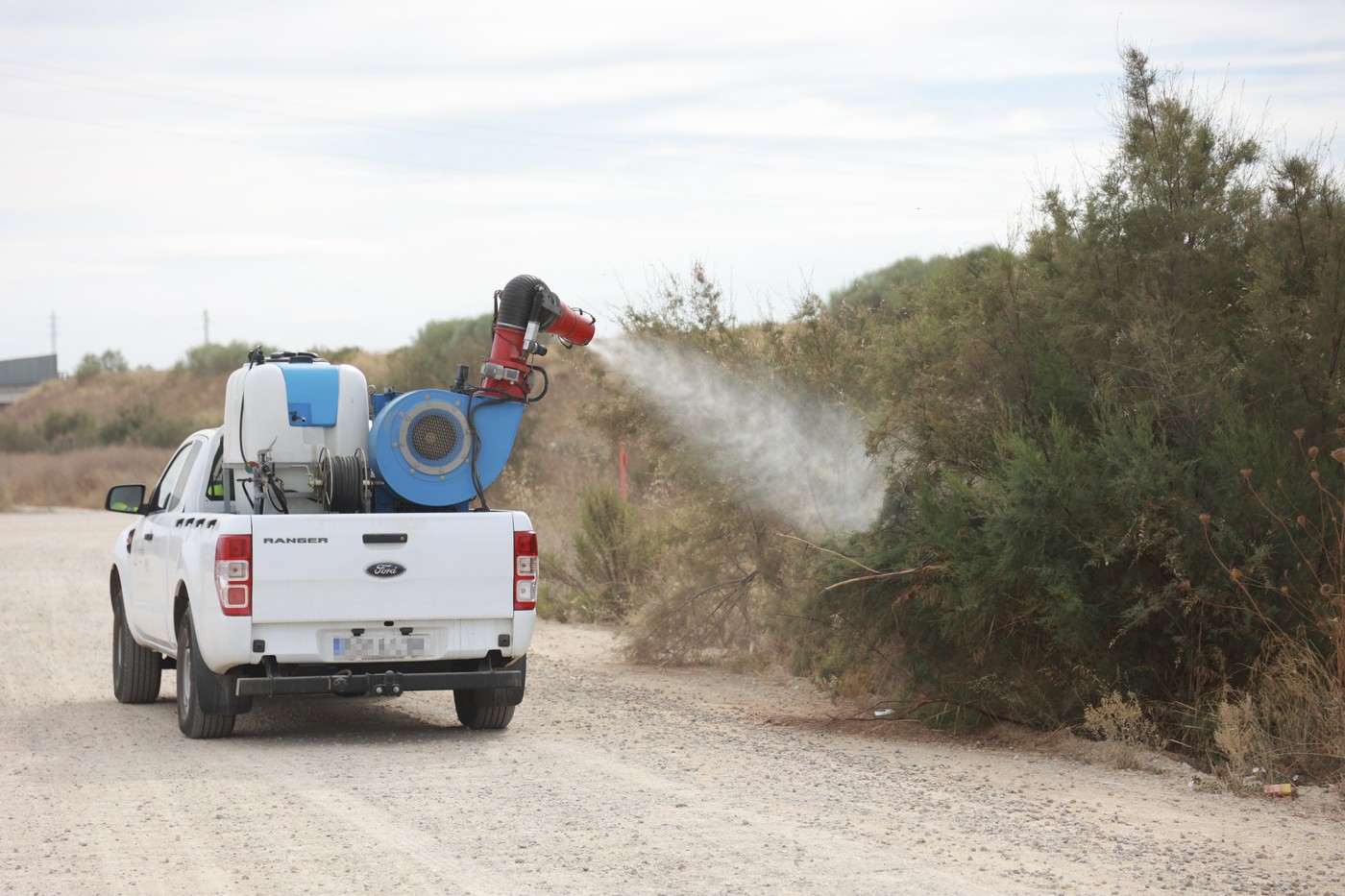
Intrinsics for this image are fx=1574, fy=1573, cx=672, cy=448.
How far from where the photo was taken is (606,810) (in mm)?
7898

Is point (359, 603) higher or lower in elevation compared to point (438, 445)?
lower

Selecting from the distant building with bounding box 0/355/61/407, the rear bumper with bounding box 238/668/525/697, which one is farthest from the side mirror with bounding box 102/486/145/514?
the distant building with bounding box 0/355/61/407

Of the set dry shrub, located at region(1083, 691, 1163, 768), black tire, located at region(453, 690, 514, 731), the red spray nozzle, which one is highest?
the red spray nozzle

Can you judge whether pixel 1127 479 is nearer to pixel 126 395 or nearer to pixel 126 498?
pixel 126 498

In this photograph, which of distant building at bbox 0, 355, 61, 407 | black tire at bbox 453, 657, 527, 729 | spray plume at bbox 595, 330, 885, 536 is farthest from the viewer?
distant building at bbox 0, 355, 61, 407

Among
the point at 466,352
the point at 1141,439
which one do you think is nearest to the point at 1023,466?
the point at 1141,439

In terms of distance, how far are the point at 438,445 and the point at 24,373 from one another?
105 meters

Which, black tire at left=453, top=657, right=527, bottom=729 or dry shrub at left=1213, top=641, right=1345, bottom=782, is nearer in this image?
dry shrub at left=1213, top=641, right=1345, bottom=782

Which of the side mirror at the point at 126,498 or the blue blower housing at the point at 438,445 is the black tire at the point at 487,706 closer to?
the blue blower housing at the point at 438,445

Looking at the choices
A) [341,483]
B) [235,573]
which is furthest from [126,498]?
[235,573]

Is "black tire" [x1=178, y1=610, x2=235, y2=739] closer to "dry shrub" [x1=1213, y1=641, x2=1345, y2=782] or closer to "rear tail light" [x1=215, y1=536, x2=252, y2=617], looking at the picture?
"rear tail light" [x1=215, y1=536, x2=252, y2=617]

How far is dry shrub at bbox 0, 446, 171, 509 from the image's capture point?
54375mm

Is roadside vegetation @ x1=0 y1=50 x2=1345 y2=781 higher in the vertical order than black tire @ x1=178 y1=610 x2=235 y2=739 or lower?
higher

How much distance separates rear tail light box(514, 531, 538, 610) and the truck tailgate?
0.14ft
